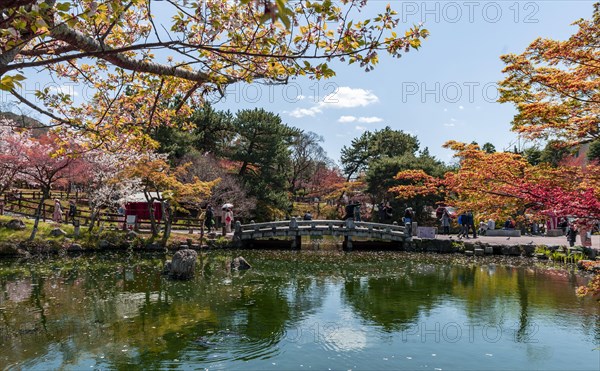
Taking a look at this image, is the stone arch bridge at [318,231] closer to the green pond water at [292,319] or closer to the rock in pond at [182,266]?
the green pond water at [292,319]

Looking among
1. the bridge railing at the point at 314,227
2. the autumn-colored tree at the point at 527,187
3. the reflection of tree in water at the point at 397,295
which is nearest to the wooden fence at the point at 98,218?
the bridge railing at the point at 314,227

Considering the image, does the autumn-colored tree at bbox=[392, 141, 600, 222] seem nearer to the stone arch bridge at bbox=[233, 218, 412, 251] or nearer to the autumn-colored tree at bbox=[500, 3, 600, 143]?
the autumn-colored tree at bbox=[500, 3, 600, 143]

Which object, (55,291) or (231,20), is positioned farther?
(55,291)

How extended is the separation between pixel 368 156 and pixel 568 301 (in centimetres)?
3053

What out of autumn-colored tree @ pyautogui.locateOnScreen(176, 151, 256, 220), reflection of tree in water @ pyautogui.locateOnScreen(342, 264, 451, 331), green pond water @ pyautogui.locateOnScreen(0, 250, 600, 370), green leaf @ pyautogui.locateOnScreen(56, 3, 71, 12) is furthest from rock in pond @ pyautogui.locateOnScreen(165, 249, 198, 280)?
autumn-colored tree @ pyautogui.locateOnScreen(176, 151, 256, 220)

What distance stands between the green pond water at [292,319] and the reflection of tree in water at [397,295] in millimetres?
34

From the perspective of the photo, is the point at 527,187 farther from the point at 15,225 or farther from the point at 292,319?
the point at 15,225

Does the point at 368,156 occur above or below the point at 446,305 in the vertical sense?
above

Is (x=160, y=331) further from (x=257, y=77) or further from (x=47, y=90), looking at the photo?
(x=257, y=77)

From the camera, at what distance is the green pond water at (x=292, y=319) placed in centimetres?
684

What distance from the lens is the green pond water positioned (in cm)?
684

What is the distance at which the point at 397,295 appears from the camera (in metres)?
11.6

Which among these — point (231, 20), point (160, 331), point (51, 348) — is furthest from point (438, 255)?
point (231, 20)

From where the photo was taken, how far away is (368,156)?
40.6 metres
